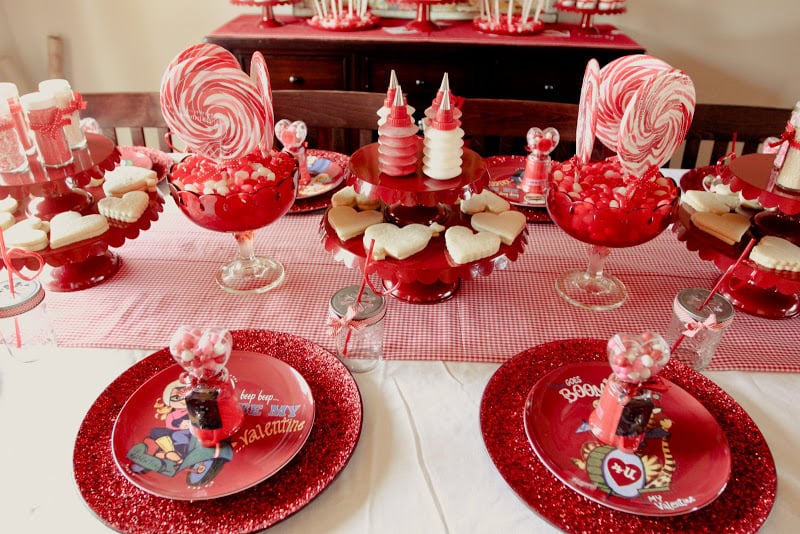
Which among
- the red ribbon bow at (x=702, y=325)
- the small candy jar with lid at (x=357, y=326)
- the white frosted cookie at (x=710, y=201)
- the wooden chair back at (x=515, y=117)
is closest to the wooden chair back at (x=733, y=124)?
the wooden chair back at (x=515, y=117)

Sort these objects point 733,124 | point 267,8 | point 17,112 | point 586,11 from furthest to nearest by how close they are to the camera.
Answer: point 267,8 → point 586,11 → point 733,124 → point 17,112

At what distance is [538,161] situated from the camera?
4.44ft

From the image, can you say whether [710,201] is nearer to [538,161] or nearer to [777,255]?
[777,255]

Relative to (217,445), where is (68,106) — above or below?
above

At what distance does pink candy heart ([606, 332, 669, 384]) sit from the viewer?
2.31ft

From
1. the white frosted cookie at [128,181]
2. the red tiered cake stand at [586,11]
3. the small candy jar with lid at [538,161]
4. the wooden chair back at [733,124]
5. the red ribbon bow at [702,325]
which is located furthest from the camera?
the red tiered cake stand at [586,11]

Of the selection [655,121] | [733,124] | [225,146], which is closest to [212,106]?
[225,146]

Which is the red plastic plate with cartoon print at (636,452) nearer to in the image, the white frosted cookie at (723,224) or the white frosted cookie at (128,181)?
the white frosted cookie at (723,224)

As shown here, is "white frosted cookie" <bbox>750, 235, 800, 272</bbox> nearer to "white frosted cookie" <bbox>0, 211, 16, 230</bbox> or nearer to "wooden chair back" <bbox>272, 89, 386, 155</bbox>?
"wooden chair back" <bbox>272, 89, 386, 155</bbox>

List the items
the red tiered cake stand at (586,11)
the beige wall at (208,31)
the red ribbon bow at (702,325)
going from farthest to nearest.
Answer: the beige wall at (208,31) → the red tiered cake stand at (586,11) → the red ribbon bow at (702,325)

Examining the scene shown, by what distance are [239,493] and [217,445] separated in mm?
→ 83

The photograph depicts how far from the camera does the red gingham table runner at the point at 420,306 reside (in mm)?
991

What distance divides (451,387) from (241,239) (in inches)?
21.1

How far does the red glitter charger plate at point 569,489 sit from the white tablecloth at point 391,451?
2cm
